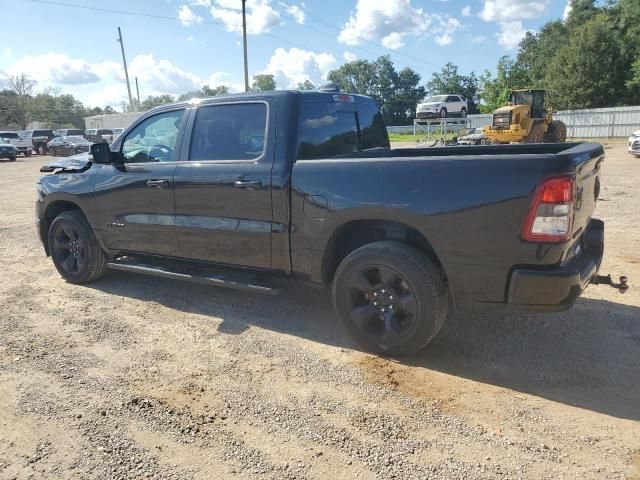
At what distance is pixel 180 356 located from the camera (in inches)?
149

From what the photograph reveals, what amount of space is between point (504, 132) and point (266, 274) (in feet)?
62.9

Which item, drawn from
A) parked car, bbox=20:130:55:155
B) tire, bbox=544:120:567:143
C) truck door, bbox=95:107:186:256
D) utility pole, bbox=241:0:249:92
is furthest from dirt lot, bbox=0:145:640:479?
parked car, bbox=20:130:55:155

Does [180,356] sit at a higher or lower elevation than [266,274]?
lower

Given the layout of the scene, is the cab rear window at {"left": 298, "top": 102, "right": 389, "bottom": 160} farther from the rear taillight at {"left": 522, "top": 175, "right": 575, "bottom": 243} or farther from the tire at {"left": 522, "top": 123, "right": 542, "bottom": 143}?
the tire at {"left": 522, "top": 123, "right": 542, "bottom": 143}

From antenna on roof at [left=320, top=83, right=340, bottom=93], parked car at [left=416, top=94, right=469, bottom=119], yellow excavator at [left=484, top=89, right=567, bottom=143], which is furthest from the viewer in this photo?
parked car at [left=416, top=94, right=469, bottom=119]

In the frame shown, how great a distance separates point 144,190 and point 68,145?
3162 cm

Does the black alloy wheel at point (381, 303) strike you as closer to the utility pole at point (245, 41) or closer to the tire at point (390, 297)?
the tire at point (390, 297)

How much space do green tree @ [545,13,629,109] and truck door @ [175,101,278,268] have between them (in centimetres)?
4533

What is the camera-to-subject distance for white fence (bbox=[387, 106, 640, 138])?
3191 cm

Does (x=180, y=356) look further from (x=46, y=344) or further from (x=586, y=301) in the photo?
(x=586, y=301)

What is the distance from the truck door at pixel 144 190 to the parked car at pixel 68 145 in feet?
95.3

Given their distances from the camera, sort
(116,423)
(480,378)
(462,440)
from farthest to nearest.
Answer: (480,378) → (116,423) → (462,440)

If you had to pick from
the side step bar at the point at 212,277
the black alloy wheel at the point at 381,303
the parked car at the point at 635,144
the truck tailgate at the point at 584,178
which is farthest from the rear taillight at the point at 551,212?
the parked car at the point at 635,144

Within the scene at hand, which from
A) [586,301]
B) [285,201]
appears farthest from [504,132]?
[285,201]
